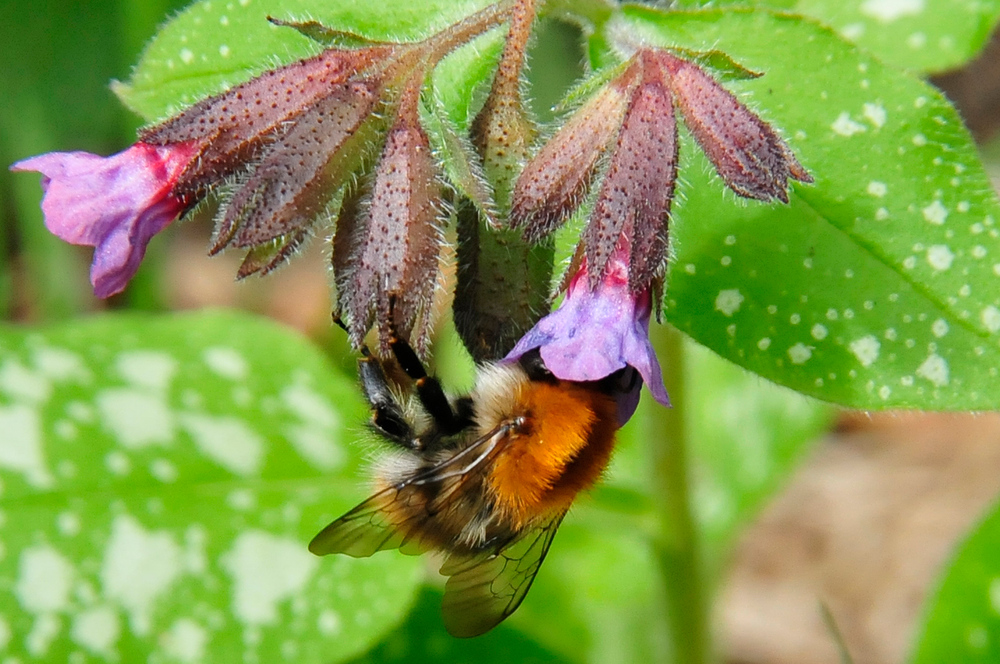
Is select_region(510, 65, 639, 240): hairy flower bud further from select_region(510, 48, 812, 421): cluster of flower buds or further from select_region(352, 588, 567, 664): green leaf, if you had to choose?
select_region(352, 588, 567, 664): green leaf

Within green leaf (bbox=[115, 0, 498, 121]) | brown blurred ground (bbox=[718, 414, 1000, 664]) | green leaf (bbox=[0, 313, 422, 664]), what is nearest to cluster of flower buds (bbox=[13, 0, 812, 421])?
green leaf (bbox=[115, 0, 498, 121])

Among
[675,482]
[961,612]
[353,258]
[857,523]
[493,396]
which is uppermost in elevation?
[353,258]

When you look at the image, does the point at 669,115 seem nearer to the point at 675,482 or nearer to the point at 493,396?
the point at 493,396

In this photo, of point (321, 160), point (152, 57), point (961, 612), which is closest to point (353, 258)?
point (321, 160)

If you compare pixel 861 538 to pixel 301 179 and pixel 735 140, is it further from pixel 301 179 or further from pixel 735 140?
pixel 301 179

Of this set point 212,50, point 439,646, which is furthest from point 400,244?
point 439,646
